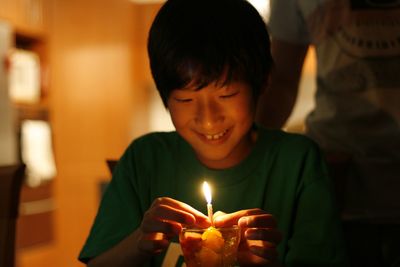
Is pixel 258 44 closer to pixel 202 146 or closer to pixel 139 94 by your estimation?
pixel 202 146

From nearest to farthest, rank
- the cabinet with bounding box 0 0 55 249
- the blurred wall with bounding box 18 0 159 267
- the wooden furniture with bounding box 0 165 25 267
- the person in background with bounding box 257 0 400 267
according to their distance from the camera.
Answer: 1. the wooden furniture with bounding box 0 165 25 267
2. the person in background with bounding box 257 0 400 267
3. the cabinet with bounding box 0 0 55 249
4. the blurred wall with bounding box 18 0 159 267

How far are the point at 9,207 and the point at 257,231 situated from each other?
0.53 metres

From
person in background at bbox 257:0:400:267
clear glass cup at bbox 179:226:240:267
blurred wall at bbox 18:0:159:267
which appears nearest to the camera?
clear glass cup at bbox 179:226:240:267

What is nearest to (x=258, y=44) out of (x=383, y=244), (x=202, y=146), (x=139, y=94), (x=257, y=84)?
(x=257, y=84)

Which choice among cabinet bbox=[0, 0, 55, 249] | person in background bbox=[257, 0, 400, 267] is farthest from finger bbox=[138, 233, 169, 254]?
cabinet bbox=[0, 0, 55, 249]

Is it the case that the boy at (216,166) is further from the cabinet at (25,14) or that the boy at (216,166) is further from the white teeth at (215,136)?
the cabinet at (25,14)

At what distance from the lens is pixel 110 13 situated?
4.74m

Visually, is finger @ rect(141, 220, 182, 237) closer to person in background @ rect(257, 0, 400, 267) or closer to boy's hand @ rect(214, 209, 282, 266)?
boy's hand @ rect(214, 209, 282, 266)

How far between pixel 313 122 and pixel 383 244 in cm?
31

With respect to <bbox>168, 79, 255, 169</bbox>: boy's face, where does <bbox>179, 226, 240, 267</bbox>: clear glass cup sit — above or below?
below

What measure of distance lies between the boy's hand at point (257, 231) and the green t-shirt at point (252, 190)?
0.16 m

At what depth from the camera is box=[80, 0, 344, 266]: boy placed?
0.88 meters

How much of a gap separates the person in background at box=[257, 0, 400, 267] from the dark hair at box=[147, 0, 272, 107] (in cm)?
28

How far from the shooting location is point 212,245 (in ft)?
2.52
